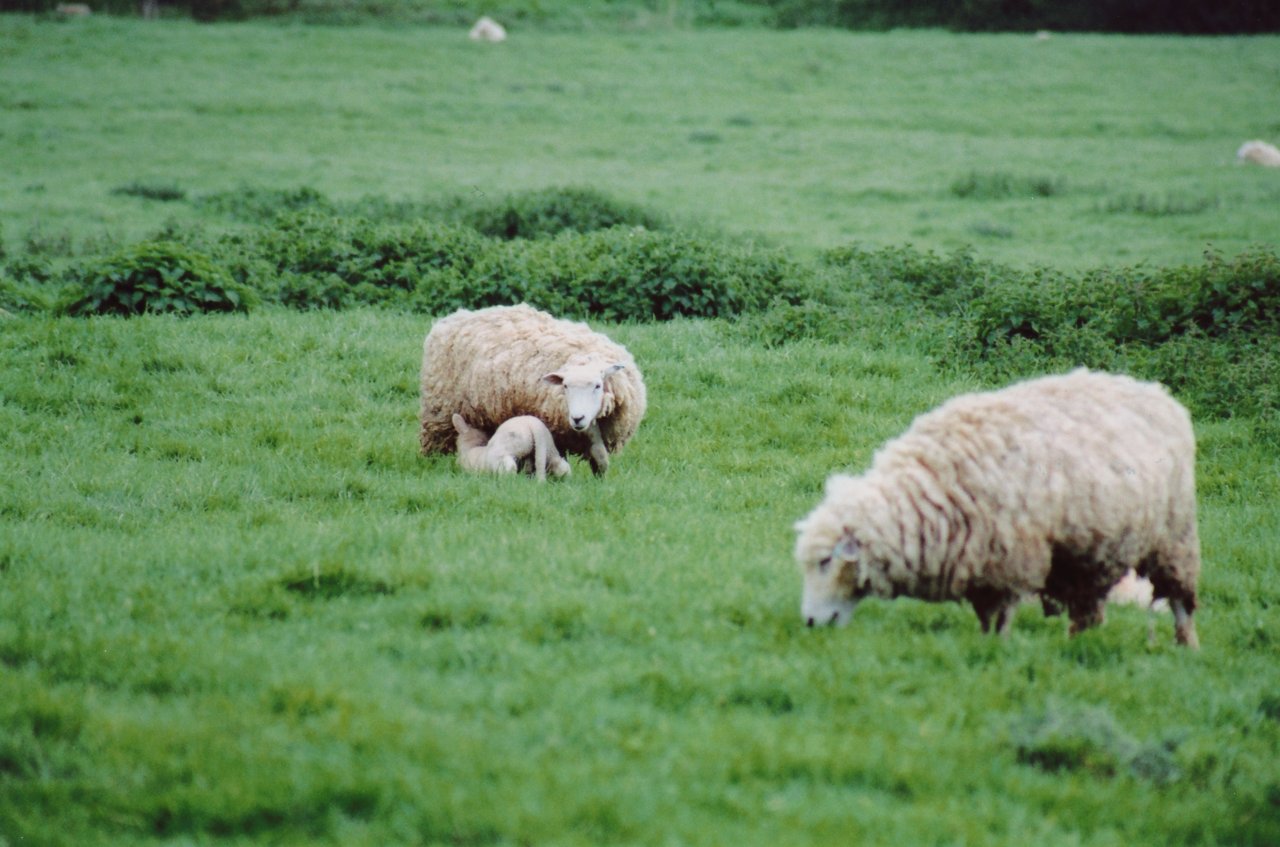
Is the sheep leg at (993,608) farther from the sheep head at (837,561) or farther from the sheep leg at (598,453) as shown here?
the sheep leg at (598,453)

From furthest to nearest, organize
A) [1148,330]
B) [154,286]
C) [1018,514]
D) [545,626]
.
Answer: [154,286] < [1148,330] < [545,626] < [1018,514]

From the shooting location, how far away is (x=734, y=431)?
11227 millimetres

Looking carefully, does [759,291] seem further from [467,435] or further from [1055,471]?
[1055,471]

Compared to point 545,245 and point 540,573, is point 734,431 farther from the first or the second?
point 545,245

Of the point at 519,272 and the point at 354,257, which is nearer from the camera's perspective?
the point at 519,272

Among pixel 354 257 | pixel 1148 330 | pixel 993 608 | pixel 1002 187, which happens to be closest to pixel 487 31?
pixel 1002 187

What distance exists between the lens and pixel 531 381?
32.8ft

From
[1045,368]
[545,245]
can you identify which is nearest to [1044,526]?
[1045,368]

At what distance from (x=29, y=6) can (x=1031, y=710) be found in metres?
48.7

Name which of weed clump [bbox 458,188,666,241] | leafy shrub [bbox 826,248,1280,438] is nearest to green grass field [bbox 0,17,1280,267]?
weed clump [bbox 458,188,666,241]

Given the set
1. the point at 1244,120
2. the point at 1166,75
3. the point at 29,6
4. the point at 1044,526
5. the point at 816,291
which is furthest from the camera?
the point at 29,6

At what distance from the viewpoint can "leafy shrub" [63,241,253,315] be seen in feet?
46.4

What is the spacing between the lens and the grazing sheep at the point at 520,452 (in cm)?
948

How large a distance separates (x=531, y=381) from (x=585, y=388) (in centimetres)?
71
